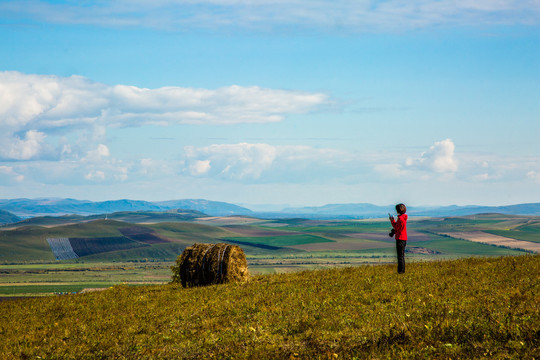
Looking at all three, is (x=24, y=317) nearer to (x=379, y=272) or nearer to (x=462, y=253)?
(x=379, y=272)

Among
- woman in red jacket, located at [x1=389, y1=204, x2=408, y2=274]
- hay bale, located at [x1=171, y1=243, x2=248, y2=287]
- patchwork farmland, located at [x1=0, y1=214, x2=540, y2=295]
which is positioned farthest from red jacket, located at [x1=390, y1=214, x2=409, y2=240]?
patchwork farmland, located at [x1=0, y1=214, x2=540, y2=295]

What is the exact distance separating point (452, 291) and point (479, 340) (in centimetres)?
449

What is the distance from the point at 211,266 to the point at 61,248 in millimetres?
176924

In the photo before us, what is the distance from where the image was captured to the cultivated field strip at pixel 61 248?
559 feet

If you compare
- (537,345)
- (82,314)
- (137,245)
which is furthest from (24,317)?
(137,245)

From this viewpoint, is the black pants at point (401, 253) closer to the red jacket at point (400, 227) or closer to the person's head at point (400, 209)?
the red jacket at point (400, 227)

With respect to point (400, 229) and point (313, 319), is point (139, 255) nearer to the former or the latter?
point (400, 229)

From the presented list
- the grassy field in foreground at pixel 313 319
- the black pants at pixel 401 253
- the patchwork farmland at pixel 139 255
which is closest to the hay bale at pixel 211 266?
the grassy field in foreground at pixel 313 319

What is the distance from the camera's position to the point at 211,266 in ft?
71.5

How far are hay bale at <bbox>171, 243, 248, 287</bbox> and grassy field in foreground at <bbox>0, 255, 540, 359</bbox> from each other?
2271mm

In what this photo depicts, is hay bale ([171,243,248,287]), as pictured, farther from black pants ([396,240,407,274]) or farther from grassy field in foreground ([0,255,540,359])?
black pants ([396,240,407,274])

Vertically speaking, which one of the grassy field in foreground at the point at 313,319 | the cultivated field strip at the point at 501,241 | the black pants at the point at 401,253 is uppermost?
the black pants at the point at 401,253

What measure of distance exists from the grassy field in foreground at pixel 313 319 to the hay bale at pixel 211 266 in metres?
2.27

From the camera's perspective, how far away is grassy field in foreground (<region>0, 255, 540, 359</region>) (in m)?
10.3
